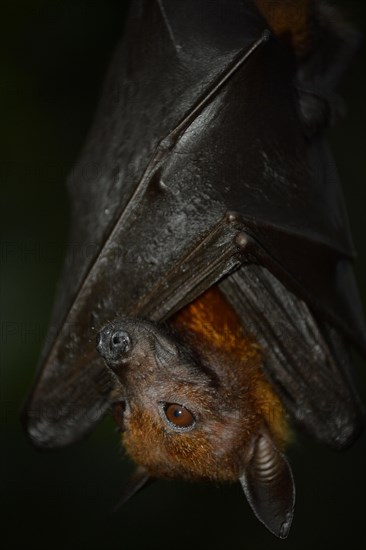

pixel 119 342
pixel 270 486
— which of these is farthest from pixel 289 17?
pixel 270 486

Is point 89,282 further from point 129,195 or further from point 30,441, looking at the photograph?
point 30,441

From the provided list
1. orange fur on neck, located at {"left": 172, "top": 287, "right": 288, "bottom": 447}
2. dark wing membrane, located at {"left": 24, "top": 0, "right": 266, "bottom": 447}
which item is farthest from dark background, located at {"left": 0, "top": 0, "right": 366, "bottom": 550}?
orange fur on neck, located at {"left": 172, "top": 287, "right": 288, "bottom": 447}

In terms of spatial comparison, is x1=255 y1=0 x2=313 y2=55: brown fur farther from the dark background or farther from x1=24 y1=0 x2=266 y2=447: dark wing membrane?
the dark background

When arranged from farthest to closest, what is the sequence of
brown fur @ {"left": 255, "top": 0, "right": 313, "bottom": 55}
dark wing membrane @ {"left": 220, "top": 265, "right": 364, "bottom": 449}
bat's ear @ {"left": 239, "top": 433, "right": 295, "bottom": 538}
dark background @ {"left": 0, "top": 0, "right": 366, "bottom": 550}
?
dark background @ {"left": 0, "top": 0, "right": 366, "bottom": 550} → brown fur @ {"left": 255, "top": 0, "right": 313, "bottom": 55} → dark wing membrane @ {"left": 220, "top": 265, "right": 364, "bottom": 449} → bat's ear @ {"left": 239, "top": 433, "right": 295, "bottom": 538}

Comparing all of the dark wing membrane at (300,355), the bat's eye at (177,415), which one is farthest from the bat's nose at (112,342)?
the dark wing membrane at (300,355)

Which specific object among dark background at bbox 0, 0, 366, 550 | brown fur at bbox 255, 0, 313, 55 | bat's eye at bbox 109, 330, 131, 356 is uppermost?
brown fur at bbox 255, 0, 313, 55
